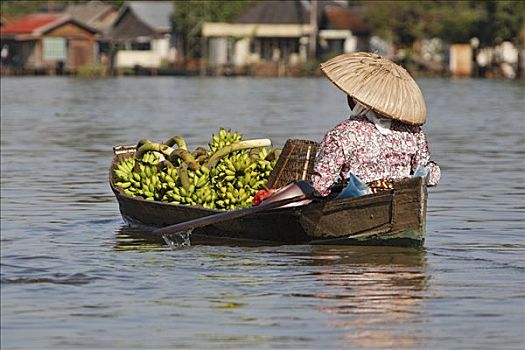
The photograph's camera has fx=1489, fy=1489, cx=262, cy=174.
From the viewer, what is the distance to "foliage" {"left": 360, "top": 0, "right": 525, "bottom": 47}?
226ft

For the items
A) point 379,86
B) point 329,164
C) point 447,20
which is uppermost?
point 447,20

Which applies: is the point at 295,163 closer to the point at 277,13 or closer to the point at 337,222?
the point at 337,222

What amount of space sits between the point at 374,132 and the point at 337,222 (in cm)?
71

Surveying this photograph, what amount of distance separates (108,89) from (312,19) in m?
22.8

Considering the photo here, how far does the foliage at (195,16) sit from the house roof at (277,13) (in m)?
1.74

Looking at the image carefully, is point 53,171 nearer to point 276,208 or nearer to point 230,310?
point 276,208

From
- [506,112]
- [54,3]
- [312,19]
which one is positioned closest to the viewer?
[506,112]

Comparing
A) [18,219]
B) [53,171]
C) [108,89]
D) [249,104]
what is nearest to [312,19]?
[108,89]

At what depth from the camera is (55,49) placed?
79938 millimetres

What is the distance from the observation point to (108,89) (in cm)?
5656

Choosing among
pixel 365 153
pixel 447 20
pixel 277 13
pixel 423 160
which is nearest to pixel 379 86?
pixel 365 153

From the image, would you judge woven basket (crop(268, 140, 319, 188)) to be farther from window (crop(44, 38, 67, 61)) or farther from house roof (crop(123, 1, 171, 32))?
house roof (crop(123, 1, 171, 32))

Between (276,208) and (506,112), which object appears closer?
(276,208)

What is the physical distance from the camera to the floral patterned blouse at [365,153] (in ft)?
35.1
